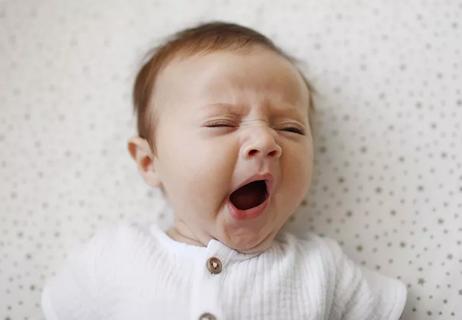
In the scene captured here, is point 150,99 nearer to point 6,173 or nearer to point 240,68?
point 240,68

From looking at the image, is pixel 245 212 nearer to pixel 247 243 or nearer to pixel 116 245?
pixel 247 243

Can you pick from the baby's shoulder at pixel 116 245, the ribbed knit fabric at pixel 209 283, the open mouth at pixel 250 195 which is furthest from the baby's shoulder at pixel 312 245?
the baby's shoulder at pixel 116 245

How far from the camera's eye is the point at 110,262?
1.05 meters

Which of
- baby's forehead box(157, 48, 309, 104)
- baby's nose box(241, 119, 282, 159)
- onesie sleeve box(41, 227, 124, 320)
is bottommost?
onesie sleeve box(41, 227, 124, 320)

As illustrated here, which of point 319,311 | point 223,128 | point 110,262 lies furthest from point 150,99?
point 319,311

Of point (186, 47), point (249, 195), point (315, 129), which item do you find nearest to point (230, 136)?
point (249, 195)

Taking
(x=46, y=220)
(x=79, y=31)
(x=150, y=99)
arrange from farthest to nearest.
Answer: (x=79, y=31) → (x=46, y=220) → (x=150, y=99)

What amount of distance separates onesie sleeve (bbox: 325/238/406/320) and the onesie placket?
0.70 feet

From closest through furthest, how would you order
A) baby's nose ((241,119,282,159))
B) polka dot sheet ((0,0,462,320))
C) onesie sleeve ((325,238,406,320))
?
1. baby's nose ((241,119,282,159))
2. onesie sleeve ((325,238,406,320))
3. polka dot sheet ((0,0,462,320))

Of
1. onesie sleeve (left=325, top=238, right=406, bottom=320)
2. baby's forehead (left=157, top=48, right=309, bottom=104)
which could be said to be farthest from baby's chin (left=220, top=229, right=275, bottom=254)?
baby's forehead (left=157, top=48, right=309, bottom=104)

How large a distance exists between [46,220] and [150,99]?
38 cm

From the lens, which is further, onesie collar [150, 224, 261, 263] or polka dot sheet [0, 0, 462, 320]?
polka dot sheet [0, 0, 462, 320]

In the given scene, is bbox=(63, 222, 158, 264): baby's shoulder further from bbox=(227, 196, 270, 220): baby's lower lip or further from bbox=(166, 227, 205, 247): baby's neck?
bbox=(227, 196, 270, 220): baby's lower lip

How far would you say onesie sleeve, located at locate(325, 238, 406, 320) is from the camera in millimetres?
1033
